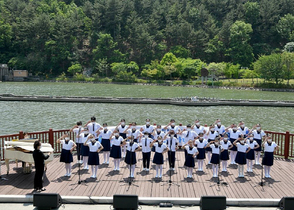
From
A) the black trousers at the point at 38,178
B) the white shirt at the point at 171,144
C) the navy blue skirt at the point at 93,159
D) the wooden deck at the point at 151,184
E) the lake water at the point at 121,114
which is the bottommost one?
the lake water at the point at 121,114

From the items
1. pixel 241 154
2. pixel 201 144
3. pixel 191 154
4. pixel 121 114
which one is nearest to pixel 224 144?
pixel 241 154

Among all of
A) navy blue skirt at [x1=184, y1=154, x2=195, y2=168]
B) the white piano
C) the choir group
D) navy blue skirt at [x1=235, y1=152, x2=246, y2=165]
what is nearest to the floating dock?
the choir group

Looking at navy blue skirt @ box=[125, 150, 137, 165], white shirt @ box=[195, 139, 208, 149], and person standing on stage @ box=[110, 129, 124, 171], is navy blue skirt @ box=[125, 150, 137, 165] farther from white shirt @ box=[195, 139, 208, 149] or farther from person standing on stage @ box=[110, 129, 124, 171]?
white shirt @ box=[195, 139, 208, 149]

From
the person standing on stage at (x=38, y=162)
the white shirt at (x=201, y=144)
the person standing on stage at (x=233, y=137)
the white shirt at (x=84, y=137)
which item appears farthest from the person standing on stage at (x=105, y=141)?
the person standing on stage at (x=233, y=137)

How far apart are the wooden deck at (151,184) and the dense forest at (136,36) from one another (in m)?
84.1

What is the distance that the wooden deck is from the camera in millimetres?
11328

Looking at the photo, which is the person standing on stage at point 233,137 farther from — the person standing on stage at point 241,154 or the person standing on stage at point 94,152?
the person standing on stage at point 94,152

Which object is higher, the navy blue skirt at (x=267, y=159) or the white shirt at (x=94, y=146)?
the white shirt at (x=94, y=146)

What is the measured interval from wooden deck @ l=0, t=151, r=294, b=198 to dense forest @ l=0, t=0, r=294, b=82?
84094 mm

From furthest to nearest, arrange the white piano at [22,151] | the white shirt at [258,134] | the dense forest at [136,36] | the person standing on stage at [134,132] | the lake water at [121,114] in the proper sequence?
the dense forest at [136,36], the lake water at [121,114], the white shirt at [258,134], the person standing on stage at [134,132], the white piano at [22,151]

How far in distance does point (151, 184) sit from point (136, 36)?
332 ft

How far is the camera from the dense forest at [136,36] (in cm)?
10619

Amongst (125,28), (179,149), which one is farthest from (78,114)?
(125,28)

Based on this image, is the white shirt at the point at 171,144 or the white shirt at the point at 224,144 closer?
the white shirt at the point at 171,144
